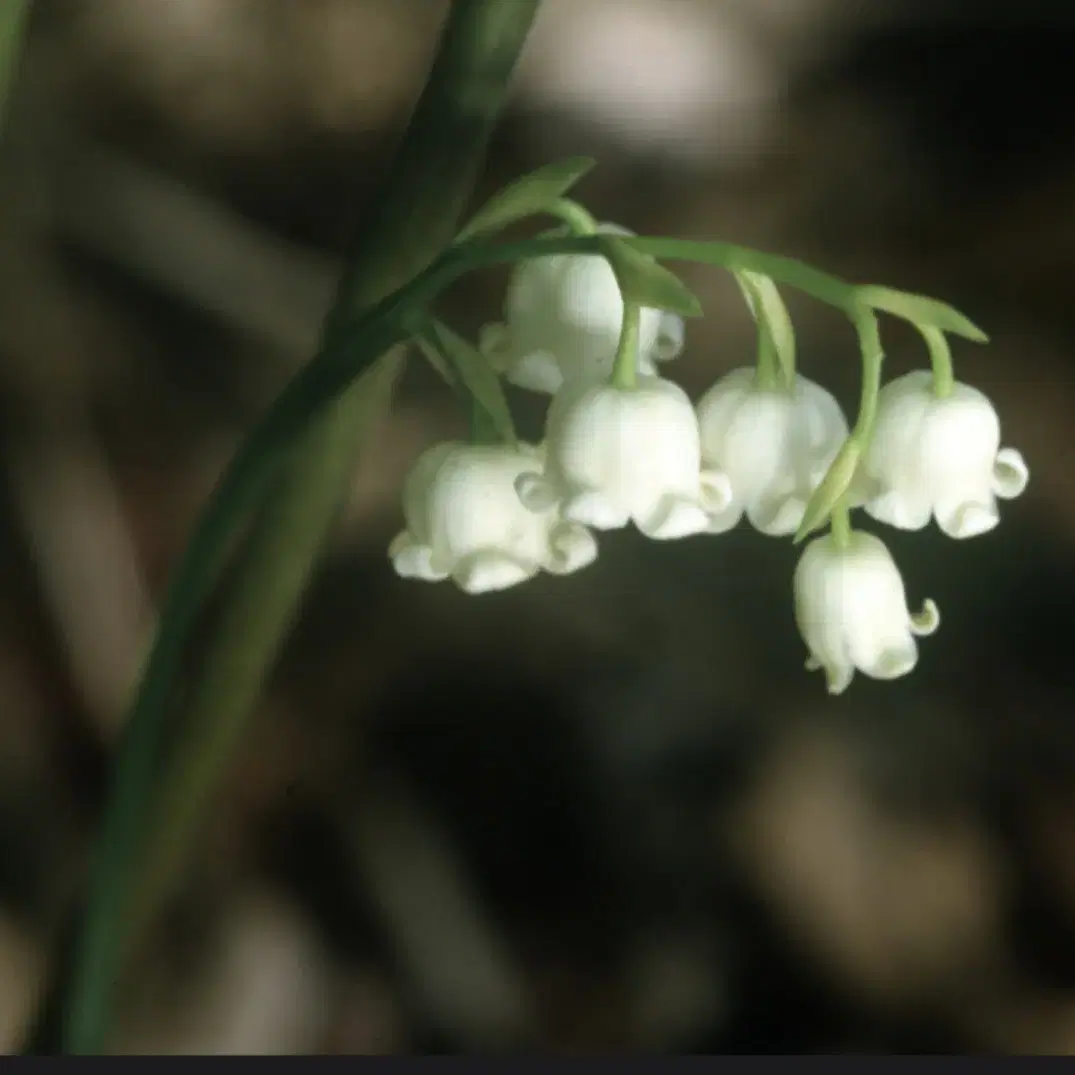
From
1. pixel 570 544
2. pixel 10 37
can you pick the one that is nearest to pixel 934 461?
pixel 570 544

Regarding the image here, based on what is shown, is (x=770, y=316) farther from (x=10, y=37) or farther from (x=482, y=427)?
(x=10, y=37)

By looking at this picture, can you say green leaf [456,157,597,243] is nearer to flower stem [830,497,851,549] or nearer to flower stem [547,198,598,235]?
flower stem [547,198,598,235]

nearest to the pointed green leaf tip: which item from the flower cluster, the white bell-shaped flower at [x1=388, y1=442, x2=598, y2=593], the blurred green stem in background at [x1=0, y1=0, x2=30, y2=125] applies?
the flower cluster

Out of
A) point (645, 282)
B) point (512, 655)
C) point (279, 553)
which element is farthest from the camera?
point (512, 655)

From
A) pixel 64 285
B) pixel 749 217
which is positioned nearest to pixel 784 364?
pixel 749 217

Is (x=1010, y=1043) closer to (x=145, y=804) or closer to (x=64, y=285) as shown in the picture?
(x=145, y=804)

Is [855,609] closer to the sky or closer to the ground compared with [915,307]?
closer to the ground
